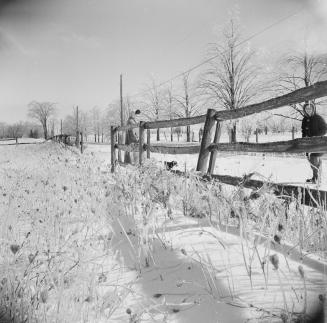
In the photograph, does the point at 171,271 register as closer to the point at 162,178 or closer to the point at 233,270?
the point at 233,270

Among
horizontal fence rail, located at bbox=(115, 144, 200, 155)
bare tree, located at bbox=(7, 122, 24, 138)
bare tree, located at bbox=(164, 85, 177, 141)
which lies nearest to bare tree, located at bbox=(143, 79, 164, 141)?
bare tree, located at bbox=(164, 85, 177, 141)

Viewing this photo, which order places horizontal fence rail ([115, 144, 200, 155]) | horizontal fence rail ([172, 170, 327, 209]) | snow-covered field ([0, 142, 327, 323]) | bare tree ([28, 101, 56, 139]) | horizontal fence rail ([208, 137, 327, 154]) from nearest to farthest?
snow-covered field ([0, 142, 327, 323])
horizontal fence rail ([172, 170, 327, 209])
horizontal fence rail ([208, 137, 327, 154])
horizontal fence rail ([115, 144, 200, 155])
bare tree ([28, 101, 56, 139])

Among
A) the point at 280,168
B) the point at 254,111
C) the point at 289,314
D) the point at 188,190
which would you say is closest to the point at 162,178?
the point at 188,190

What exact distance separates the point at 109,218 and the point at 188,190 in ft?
2.72

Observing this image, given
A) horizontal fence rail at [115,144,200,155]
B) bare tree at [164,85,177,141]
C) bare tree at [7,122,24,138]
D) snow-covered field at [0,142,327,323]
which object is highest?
bare tree at [7,122,24,138]

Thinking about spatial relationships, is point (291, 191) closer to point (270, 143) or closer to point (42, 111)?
point (270, 143)

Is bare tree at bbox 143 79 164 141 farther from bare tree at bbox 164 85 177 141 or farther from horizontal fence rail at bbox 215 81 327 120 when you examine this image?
horizontal fence rail at bbox 215 81 327 120

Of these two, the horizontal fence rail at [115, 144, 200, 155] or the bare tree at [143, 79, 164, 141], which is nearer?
the horizontal fence rail at [115, 144, 200, 155]

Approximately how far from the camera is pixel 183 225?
2709 millimetres

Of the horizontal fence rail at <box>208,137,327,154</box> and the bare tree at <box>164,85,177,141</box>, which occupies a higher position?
the bare tree at <box>164,85,177,141</box>

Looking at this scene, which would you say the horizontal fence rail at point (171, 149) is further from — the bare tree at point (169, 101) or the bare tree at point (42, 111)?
the bare tree at point (42, 111)

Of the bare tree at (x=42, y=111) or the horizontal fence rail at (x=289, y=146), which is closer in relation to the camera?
the horizontal fence rail at (x=289, y=146)

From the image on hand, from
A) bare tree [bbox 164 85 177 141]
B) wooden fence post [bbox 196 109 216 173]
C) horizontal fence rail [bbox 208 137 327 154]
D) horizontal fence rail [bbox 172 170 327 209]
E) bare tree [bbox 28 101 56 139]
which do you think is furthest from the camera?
bare tree [bbox 28 101 56 139]

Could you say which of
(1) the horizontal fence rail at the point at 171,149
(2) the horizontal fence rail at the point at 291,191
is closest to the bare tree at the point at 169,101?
(1) the horizontal fence rail at the point at 171,149
